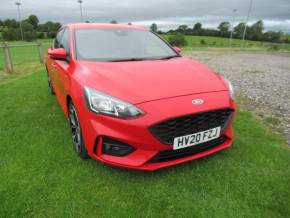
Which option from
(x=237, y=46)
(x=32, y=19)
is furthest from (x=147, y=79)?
(x=32, y=19)

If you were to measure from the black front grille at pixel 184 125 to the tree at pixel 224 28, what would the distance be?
73.3 meters

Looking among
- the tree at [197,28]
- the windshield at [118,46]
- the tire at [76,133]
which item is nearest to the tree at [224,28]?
the tree at [197,28]

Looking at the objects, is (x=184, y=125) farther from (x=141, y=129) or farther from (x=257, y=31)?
(x=257, y=31)

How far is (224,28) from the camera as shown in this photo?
249 feet

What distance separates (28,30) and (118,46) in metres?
63.6

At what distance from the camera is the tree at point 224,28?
7004cm

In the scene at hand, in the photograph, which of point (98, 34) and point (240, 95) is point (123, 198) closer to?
point (98, 34)

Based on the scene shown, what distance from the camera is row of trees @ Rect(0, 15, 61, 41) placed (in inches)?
1902

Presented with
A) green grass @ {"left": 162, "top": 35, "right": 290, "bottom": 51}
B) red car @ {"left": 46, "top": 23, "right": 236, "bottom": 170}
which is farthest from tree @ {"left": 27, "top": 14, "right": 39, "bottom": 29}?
red car @ {"left": 46, "top": 23, "right": 236, "bottom": 170}

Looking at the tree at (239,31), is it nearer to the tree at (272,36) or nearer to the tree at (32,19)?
the tree at (272,36)

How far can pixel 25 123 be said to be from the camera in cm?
378

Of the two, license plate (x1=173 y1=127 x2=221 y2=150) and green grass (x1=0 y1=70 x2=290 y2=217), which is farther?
license plate (x1=173 y1=127 x2=221 y2=150)

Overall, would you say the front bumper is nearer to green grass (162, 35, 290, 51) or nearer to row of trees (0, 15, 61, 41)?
green grass (162, 35, 290, 51)

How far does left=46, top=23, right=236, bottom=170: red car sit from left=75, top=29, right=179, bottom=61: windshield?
12 centimetres
